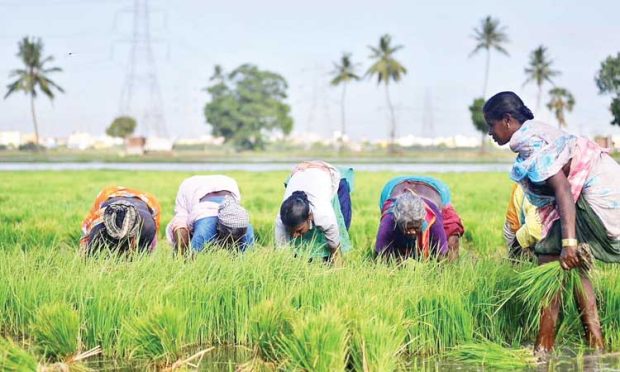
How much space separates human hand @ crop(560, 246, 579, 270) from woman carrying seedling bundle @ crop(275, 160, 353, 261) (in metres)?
1.72

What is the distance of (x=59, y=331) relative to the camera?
4.59m

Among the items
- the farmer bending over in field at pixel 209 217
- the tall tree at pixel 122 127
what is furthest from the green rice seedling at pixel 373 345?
Answer: the tall tree at pixel 122 127

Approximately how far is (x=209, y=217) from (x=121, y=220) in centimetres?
70

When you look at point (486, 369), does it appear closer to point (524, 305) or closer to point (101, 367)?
point (524, 305)

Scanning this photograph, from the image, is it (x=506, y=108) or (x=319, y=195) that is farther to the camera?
(x=319, y=195)

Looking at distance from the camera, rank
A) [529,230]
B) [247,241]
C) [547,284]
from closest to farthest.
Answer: [547,284] → [529,230] → [247,241]

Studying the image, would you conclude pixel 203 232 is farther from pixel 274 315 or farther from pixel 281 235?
pixel 274 315

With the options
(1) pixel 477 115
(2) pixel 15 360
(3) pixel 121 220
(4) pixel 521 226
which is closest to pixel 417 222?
(4) pixel 521 226

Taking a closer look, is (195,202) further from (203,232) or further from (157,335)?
(157,335)

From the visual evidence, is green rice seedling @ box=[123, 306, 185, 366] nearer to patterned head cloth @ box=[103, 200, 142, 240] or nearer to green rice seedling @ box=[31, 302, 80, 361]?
green rice seedling @ box=[31, 302, 80, 361]

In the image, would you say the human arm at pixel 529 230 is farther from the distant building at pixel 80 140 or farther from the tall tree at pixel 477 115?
the distant building at pixel 80 140

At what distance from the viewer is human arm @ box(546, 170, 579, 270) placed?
14.4 feet

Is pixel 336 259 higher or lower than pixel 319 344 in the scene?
higher

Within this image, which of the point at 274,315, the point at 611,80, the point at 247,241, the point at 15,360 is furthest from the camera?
the point at 611,80
